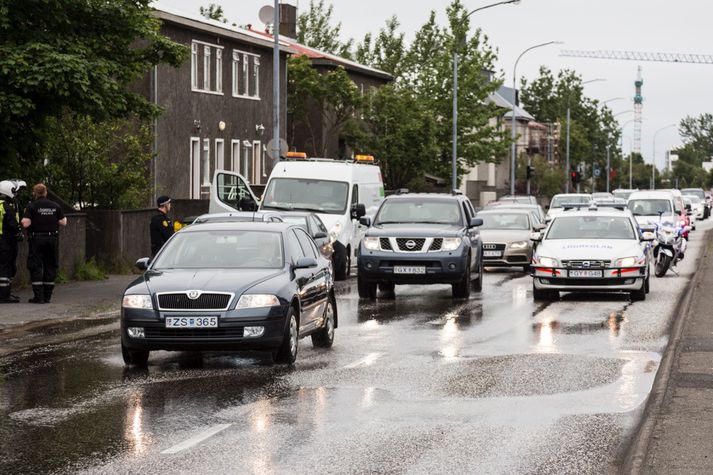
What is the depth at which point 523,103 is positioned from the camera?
154250mm

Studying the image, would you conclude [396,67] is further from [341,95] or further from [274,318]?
[274,318]

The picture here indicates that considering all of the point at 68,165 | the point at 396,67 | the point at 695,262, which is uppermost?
the point at 396,67

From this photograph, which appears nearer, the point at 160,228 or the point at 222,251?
the point at 222,251

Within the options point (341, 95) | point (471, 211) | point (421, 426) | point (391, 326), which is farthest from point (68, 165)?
point (341, 95)

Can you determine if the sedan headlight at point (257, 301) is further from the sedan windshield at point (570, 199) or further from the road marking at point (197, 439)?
the sedan windshield at point (570, 199)

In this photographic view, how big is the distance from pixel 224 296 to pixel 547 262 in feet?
34.7

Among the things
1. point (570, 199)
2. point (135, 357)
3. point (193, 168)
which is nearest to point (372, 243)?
point (135, 357)

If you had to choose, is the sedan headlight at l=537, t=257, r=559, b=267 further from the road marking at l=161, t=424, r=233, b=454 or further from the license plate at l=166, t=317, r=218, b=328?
the road marking at l=161, t=424, r=233, b=454

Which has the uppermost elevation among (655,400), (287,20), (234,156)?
(287,20)

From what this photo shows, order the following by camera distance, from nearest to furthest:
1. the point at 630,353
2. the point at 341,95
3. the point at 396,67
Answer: the point at 630,353 < the point at 341,95 < the point at 396,67

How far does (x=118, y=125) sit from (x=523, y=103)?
414 feet

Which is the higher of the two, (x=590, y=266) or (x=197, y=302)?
(x=197, y=302)

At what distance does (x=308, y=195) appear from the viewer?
29.2 m

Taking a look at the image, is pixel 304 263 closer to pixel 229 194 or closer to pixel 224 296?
pixel 224 296
